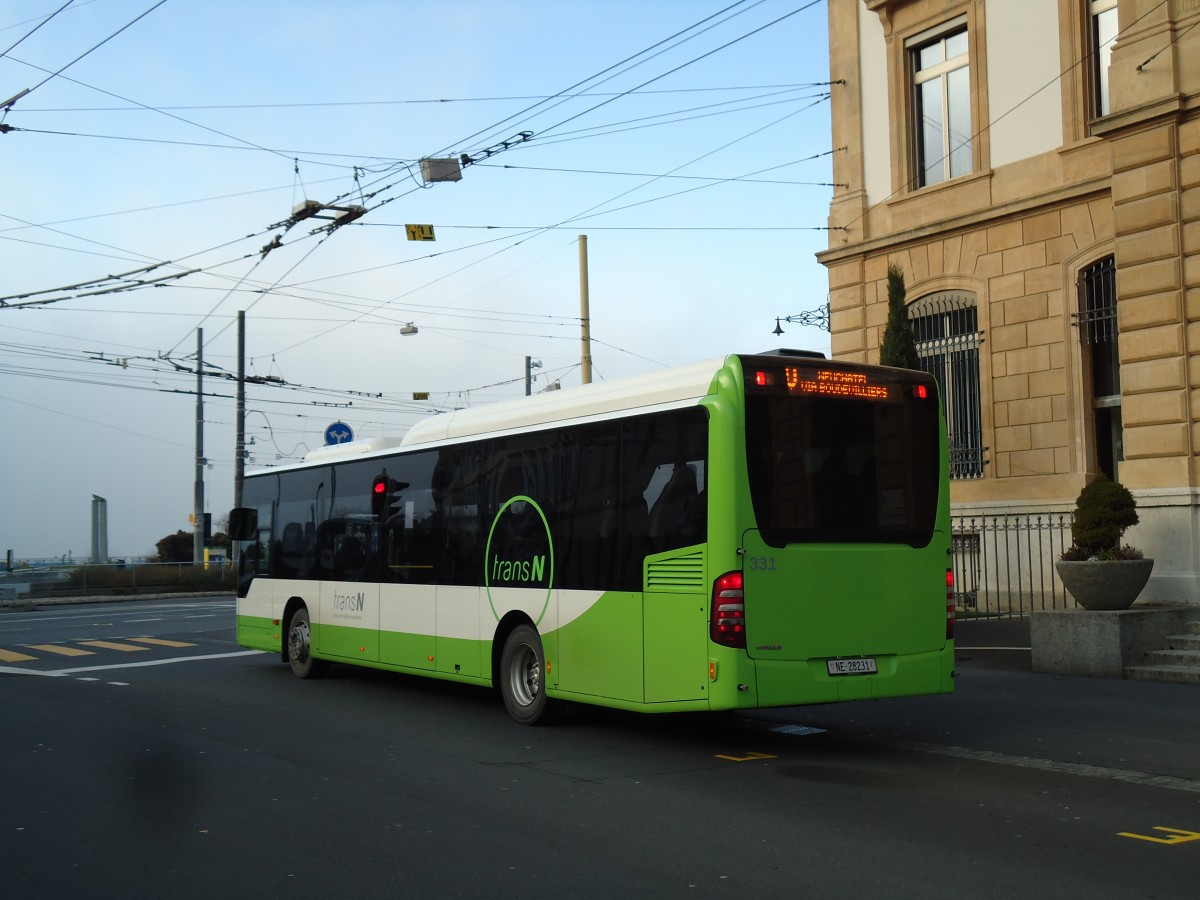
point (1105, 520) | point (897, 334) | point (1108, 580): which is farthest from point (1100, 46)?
point (1108, 580)

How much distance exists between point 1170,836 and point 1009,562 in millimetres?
14336

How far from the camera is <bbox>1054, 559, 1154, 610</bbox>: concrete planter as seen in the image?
49.7 ft

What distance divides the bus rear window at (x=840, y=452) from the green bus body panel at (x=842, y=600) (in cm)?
13

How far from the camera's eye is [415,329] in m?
37.4

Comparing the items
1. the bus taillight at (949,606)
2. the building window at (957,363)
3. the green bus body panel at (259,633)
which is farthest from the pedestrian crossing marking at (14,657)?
the building window at (957,363)

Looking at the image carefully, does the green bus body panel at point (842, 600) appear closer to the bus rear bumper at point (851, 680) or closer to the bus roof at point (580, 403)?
the bus rear bumper at point (851, 680)

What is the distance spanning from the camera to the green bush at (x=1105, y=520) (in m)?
15.3

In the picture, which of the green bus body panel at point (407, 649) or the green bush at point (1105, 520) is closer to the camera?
the green bus body panel at point (407, 649)

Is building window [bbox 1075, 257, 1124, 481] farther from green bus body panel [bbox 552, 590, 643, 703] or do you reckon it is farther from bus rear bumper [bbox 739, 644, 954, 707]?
green bus body panel [bbox 552, 590, 643, 703]

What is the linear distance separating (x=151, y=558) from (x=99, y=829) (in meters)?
48.5

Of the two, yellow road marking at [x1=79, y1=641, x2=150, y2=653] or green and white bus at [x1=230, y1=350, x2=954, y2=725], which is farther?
yellow road marking at [x1=79, y1=641, x2=150, y2=653]

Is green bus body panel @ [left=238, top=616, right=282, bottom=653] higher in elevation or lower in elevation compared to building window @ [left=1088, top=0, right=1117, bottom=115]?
lower

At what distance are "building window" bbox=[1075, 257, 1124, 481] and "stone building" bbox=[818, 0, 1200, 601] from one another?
0.03m

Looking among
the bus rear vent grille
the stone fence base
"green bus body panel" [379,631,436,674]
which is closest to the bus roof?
the bus rear vent grille
